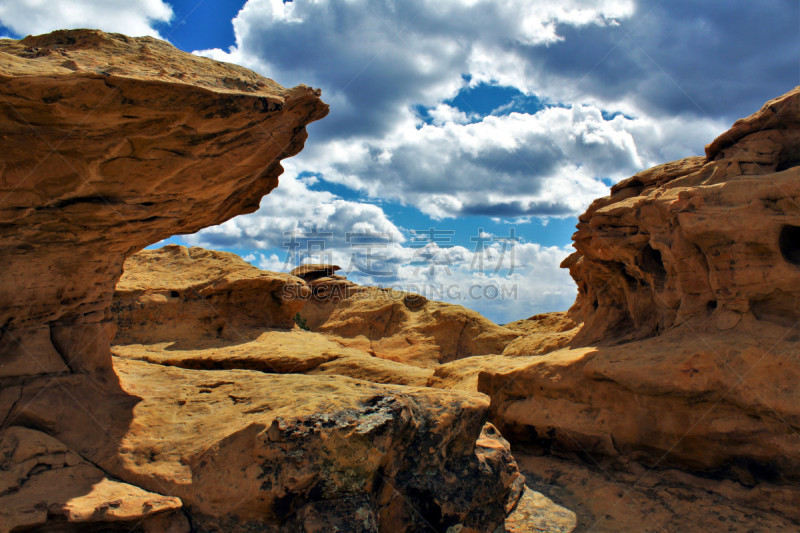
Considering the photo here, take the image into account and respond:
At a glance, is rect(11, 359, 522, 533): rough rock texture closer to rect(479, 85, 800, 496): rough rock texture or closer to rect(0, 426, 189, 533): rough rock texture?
rect(0, 426, 189, 533): rough rock texture

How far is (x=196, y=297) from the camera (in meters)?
11.8

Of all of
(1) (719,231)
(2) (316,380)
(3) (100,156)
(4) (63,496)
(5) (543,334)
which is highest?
(3) (100,156)

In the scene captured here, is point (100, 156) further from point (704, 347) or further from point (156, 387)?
point (704, 347)

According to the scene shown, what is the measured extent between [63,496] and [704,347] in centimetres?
745

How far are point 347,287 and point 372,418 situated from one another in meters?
17.7

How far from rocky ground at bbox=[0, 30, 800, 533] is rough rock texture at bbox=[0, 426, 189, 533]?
20 millimetres

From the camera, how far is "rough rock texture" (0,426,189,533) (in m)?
3.84

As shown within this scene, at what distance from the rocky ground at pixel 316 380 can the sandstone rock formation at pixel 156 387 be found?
2 cm

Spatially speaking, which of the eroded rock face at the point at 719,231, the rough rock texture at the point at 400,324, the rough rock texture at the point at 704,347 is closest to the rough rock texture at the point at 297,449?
the rough rock texture at the point at 704,347

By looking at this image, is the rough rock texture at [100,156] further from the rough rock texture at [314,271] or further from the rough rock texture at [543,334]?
the rough rock texture at [314,271]

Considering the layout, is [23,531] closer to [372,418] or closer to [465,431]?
[372,418]

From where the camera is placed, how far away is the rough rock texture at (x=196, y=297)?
35.6ft

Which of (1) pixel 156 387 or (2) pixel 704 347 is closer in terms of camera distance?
(1) pixel 156 387

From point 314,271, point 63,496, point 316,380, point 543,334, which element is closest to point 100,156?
point 63,496
